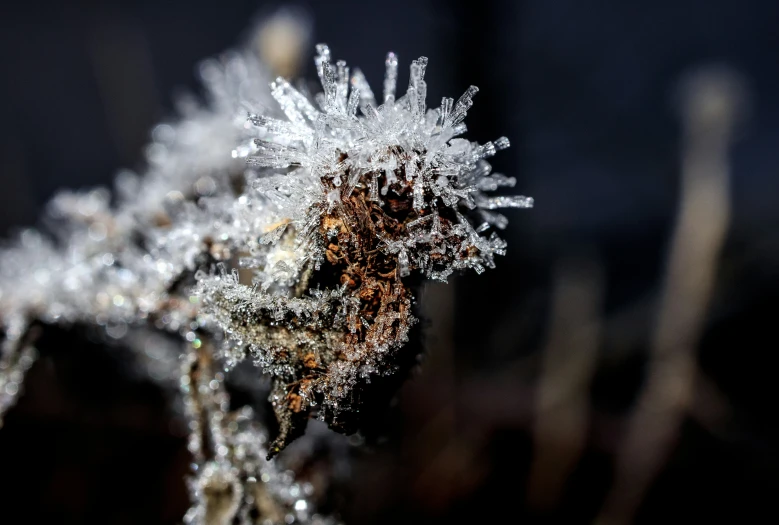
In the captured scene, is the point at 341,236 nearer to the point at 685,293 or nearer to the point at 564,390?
the point at 685,293

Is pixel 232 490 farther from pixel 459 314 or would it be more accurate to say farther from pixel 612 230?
pixel 612 230

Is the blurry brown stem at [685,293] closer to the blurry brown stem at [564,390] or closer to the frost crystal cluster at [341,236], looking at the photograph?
the blurry brown stem at [564,390]

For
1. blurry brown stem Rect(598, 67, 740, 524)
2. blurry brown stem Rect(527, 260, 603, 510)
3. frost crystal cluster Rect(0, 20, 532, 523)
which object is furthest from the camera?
blurry brown stem Rect(527, 260, 603, 510)

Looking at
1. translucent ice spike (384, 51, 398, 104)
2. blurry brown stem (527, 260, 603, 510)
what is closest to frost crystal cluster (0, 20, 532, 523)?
translucent ice spike (384, 51, 398, 104)

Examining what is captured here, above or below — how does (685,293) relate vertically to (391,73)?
above

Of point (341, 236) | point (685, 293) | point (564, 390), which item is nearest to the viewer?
point (341, 236)

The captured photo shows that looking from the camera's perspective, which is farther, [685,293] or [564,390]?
[564,390]

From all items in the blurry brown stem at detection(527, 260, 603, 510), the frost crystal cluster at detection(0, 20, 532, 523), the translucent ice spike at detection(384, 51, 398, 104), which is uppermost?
the blurry brown stem at detection(527, 260, 603, 510)

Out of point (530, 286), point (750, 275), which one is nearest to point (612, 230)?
point (530, 286)

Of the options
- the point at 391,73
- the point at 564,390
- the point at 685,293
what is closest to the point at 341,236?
the point at 391,73

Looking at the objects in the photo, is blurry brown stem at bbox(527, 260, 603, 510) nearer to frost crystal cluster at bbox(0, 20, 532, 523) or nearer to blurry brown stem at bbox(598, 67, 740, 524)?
blurry brown stem at bbox(598, 67, 740, 524)

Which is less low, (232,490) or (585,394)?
(585,394)
